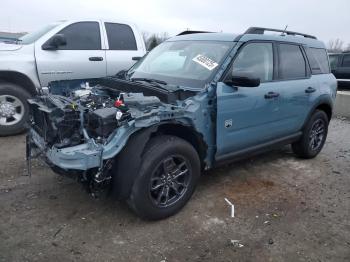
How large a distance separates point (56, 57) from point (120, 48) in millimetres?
1279

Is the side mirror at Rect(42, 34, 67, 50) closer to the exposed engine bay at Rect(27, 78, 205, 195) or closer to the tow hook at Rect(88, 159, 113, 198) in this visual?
the exposed engine bay at Rect(27, 78, 205, 195)

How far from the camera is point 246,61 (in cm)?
431

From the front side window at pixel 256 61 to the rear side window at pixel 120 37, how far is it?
3372 mm

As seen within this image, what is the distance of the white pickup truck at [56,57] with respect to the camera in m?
6.06

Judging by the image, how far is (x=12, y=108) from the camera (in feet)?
20.0

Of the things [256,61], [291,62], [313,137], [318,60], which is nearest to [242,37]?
[256,61]

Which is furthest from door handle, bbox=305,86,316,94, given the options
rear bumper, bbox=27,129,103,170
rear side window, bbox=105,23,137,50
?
rear side window, bbox=105,23,137,50

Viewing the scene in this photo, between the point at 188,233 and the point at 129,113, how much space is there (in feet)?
4.12

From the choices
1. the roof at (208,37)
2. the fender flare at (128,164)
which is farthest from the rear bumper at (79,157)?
the roof at (208,37)

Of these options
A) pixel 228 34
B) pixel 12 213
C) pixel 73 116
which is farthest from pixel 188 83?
pixel 12 213

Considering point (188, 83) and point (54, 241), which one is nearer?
point (54, 241)

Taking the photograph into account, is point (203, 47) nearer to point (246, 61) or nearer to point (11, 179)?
point (246, 61)

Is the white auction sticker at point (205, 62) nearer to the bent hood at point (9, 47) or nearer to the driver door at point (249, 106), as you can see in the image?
the driver door at point (249, 106)

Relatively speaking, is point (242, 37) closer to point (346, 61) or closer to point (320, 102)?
point (320, 102)
